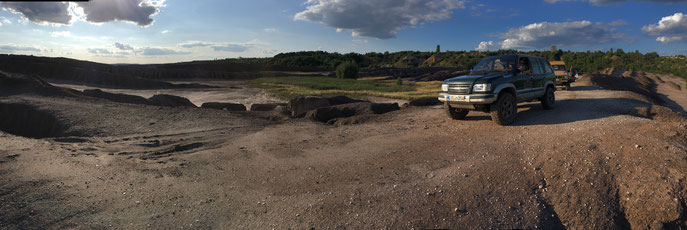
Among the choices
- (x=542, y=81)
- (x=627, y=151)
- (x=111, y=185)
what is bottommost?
(x=111, y=185)

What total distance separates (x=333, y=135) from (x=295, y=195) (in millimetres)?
4254

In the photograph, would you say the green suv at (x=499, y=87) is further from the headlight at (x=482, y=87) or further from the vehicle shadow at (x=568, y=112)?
the vehicle shadow at (x=568, y=112)

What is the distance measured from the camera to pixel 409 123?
444 inches

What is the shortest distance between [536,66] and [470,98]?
3.13 metres

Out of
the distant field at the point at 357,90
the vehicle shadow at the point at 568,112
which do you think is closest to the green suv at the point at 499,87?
the vehicle shadow at the point at 568,112

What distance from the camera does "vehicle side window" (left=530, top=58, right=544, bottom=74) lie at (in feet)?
34.8

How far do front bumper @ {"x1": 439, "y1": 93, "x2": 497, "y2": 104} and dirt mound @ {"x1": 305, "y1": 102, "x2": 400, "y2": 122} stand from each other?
398cm

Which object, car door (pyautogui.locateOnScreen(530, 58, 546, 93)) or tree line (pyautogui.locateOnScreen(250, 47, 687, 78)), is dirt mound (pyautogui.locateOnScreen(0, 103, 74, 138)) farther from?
tree line (pyautogui.locateOnScreen(250, 47, 687, 78))

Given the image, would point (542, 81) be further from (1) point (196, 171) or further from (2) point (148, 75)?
(2) point (148, 75)

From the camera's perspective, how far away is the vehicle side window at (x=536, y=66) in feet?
34.8

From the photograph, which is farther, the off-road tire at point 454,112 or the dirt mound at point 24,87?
the dirt mound at point 24,87

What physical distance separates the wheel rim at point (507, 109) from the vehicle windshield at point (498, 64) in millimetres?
1008

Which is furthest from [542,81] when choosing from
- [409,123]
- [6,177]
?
[6,177]

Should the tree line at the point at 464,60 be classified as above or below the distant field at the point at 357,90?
above
